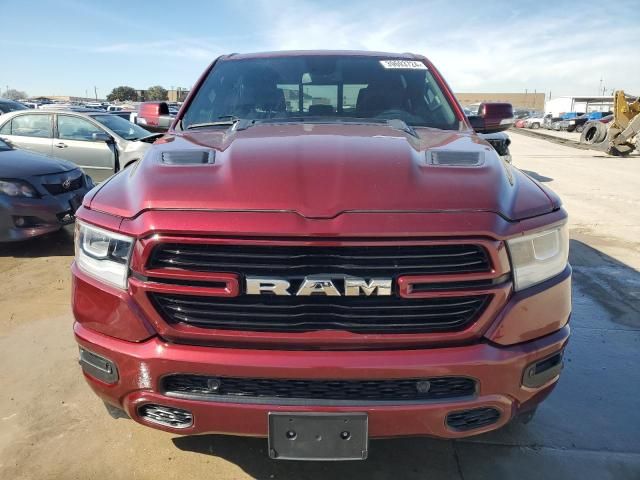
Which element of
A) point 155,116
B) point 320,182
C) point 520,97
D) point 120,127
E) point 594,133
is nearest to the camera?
point 320,182

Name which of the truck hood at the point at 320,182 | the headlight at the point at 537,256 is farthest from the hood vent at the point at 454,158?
the headlight at the point at 537,256

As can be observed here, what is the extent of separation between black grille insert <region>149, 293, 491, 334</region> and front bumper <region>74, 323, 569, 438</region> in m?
0.09

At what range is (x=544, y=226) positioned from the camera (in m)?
1.89

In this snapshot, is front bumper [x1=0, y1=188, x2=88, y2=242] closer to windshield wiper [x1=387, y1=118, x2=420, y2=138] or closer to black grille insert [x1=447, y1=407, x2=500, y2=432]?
windshield wiper [x1=387, y1=118, x2=420, y2=138]

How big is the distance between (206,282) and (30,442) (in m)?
1.54

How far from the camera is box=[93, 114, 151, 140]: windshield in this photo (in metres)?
9.17

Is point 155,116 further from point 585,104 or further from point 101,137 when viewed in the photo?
point 585,104

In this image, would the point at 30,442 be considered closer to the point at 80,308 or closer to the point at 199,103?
the point at 80,308

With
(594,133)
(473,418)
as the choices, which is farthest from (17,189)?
(594,133)

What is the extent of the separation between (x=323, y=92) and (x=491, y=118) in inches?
44.1

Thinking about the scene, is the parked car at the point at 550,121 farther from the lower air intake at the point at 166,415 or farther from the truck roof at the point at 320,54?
the lower air intake at the point at 166,415

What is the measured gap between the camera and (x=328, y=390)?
1785mm

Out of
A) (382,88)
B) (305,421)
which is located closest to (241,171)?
(305,421)

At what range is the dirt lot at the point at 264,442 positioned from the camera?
7.66ft
